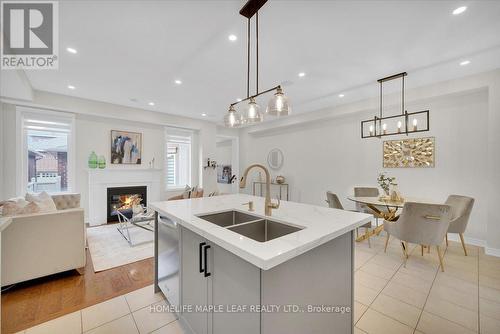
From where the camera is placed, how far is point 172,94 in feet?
13.5

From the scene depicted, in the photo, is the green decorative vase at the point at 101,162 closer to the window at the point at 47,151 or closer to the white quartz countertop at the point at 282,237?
the window at the point at 47,151

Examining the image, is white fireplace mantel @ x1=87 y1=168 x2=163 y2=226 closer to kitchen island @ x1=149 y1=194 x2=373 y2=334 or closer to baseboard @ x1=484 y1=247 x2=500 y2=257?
kitchen island @ x1=149 y1=194 x2=373 y2=334

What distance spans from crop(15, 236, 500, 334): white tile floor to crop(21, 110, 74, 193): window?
142 inches

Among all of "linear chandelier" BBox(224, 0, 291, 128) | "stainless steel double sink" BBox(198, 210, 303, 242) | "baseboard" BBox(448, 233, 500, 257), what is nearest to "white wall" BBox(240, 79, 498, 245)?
"baseboard" BBox(448, 233, 500, 257)

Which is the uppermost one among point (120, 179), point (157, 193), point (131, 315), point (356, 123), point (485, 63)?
point (485, 63)

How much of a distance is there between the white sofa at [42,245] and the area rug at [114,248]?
305 millimetres

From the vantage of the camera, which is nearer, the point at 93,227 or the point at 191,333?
the point at 191,333

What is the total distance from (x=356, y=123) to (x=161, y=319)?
4847mm

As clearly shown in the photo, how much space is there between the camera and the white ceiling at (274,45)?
6.25 ft

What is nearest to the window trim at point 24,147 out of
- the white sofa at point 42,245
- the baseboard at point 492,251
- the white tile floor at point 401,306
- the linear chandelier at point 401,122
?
the white sofa at point 42,245

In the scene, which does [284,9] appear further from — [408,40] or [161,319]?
[161,319]

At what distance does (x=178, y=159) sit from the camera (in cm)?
624

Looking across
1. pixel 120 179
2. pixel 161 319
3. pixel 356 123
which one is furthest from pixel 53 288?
pixel 356 123

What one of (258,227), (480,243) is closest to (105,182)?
(258,227)
